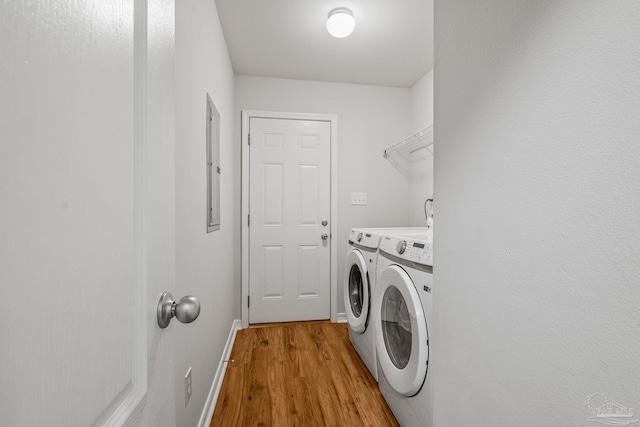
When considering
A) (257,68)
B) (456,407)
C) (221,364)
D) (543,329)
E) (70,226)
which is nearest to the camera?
(70,226)

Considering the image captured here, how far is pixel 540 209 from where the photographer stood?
1.90 feet

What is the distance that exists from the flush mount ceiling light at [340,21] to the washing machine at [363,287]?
4.39ft

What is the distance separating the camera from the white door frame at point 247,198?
8.96 feet

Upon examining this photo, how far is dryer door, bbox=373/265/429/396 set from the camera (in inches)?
45.5

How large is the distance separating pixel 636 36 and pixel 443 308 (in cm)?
75

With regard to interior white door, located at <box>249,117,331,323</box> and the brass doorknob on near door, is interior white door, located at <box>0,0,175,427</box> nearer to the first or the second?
the brass doorknob on near door

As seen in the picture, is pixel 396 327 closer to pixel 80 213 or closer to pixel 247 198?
pixel 80 213

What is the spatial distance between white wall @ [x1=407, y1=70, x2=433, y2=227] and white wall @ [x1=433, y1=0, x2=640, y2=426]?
1.87m

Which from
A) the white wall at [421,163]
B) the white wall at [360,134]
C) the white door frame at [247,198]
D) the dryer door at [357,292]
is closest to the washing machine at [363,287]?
the dryer door at [357,292]

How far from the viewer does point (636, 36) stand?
428 millimetres

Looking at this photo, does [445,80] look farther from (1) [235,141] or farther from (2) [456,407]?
(1) [235,141]

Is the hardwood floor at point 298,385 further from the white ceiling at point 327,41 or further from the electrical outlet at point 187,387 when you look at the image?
the white ceiling at point 327,41

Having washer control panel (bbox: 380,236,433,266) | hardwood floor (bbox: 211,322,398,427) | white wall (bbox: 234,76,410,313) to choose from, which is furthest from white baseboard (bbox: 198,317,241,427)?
washer control panel (bbox: 380,236,433,266)

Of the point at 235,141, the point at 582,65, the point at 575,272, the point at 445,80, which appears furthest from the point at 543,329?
the point at 235,141
